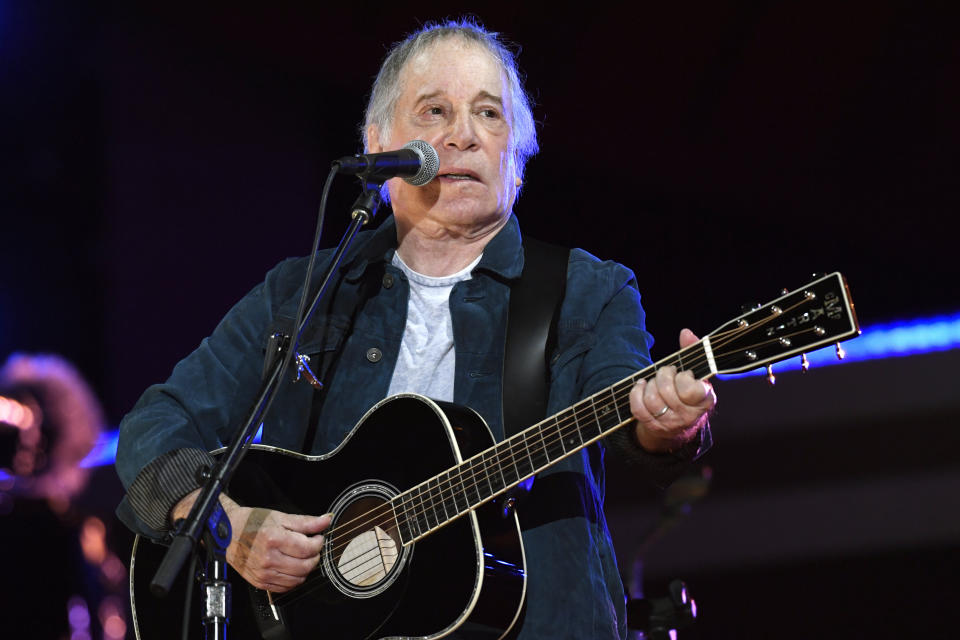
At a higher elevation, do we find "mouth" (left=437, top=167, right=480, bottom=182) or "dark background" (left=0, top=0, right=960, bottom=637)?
"dark background" (left=0, top=0, right=960, bottom=637)

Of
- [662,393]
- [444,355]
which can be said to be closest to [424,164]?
[444,355]

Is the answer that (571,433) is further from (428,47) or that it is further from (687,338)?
(428,47)

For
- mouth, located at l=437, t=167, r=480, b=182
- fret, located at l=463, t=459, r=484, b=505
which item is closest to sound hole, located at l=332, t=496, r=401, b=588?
fret, located at l=463, t=459, r=484, b=505

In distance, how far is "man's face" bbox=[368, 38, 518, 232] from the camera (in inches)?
A: 114

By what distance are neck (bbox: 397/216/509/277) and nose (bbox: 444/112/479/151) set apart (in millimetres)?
247

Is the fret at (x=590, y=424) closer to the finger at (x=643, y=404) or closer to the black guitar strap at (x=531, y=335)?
the finger at (x=643, y=404)

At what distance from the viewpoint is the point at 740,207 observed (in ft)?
17.5

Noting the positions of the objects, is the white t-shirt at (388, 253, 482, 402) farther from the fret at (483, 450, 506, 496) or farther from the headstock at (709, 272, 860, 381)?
the headstock at (709, 272, 860, 381)

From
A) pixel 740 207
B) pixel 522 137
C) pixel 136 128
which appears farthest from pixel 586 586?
pixel 136 128

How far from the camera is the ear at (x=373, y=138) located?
3.27 metres

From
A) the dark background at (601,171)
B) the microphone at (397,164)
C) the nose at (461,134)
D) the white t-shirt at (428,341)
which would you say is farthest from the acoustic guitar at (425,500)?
the dark background at (601,171)

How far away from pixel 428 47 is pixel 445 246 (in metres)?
0.67

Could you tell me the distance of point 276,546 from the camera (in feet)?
7.86

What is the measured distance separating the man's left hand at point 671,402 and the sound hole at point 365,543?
2.30 feet
